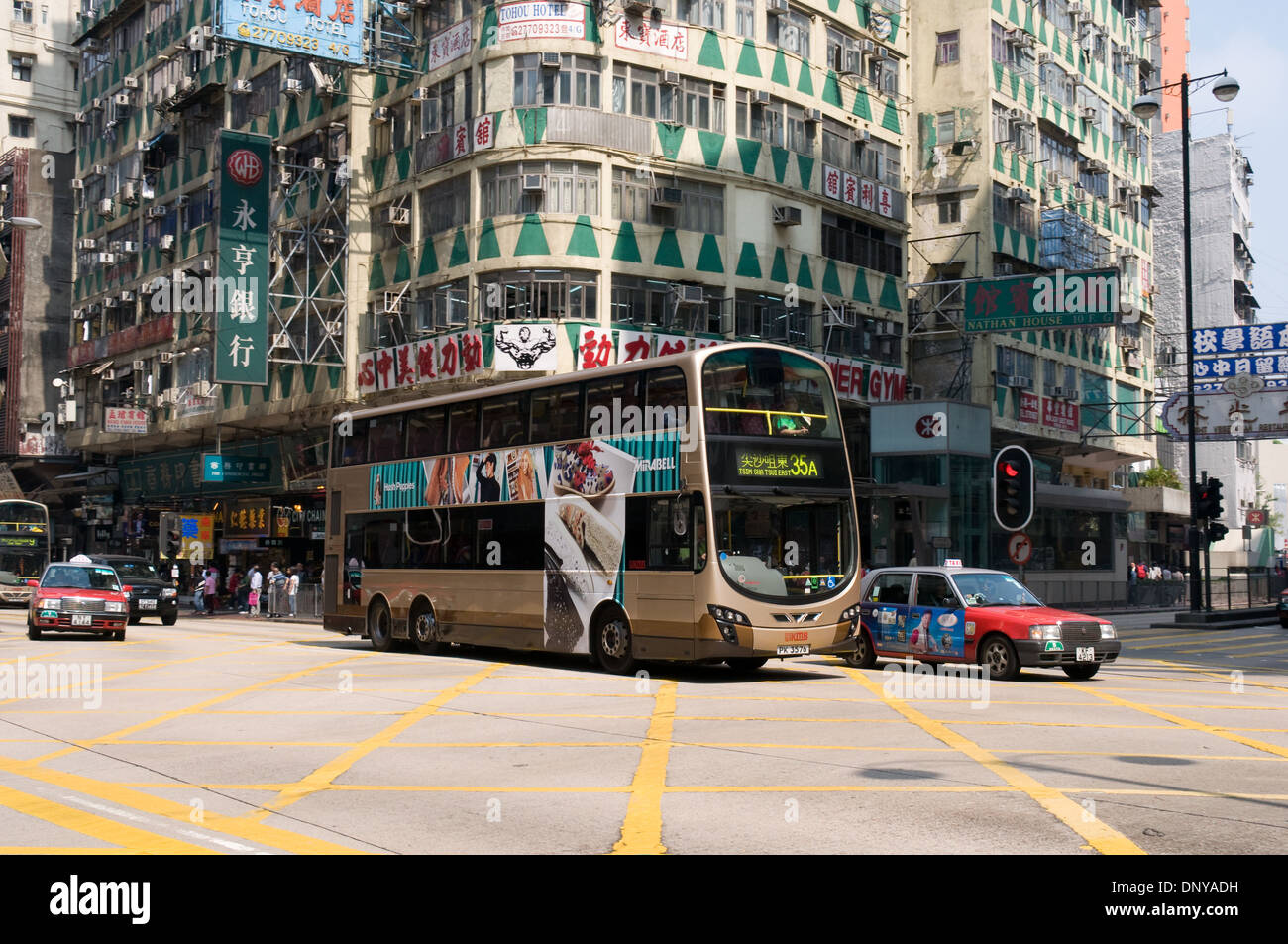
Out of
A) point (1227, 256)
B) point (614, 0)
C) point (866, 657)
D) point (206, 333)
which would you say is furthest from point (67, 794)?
point (1227, 256)

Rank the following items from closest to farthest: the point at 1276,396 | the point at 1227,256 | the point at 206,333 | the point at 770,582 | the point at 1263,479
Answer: the point at 770,582, the point at 1276,396, the point at 206,333, the point at 1227,256, the point at 1263,479

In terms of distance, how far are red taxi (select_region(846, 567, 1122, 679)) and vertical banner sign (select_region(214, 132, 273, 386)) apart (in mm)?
26232

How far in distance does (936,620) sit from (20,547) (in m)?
36.7

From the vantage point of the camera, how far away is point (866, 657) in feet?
67.5

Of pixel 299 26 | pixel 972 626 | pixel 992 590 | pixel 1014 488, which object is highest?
pixel 299 26

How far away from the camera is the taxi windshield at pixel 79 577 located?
87.1 ft

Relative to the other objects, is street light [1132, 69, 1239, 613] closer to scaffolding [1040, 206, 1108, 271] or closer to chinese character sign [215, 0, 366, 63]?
scaffolding [1040, 206, 1108, 271]

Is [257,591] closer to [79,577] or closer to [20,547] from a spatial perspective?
[20,547]

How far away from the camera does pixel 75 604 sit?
1016 inches

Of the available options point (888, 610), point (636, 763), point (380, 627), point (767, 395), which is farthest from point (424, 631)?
point (636, 763)
